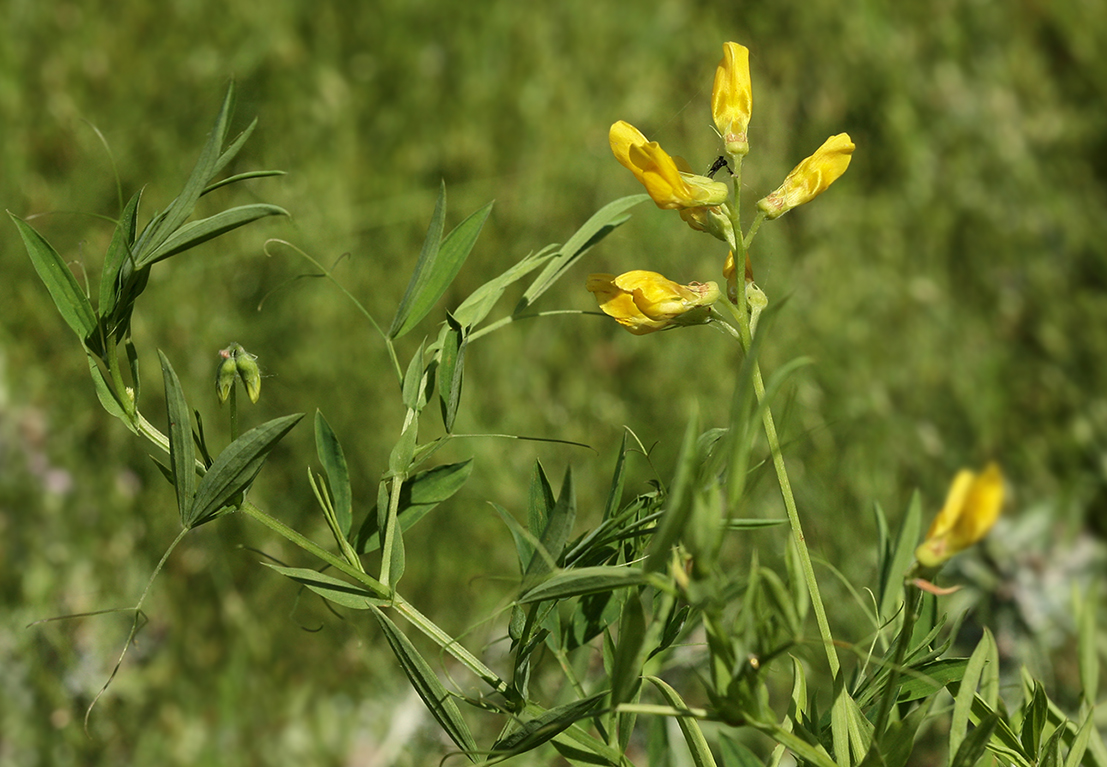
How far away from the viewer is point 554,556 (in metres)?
0.63

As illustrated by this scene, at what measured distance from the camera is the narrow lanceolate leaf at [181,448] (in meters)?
0.61

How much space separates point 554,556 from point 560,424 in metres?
1.33

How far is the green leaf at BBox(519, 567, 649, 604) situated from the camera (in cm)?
54

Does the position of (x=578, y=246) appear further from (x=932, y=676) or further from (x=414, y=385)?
(x=932, y=676)

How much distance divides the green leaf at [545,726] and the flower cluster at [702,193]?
239 mm

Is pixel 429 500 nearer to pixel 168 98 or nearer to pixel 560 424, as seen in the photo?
pixel 560 424

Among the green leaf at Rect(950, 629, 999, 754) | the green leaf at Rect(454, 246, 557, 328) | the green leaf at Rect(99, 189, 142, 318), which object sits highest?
the green leaf at Rect(99, 189, 142, 318)

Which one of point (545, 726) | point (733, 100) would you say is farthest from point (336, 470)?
point (733, 100)

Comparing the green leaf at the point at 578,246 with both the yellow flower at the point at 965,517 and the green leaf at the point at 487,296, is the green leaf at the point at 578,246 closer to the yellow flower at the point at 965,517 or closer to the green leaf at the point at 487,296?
the green leaf at the point at 487,296

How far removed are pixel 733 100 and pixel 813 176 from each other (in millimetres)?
75

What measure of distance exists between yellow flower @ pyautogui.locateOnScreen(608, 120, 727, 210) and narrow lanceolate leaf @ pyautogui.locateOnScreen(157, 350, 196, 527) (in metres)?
0.30

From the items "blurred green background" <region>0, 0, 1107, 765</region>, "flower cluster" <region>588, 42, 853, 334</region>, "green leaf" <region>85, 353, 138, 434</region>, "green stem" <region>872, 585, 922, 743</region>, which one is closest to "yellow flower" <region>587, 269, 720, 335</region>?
"flower cluster" <region>588, 42, 853, 334</region>

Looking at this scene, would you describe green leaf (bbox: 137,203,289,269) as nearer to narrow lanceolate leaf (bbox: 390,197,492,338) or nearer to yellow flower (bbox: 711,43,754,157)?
narrow lanceolate leaf (bbox: 390,197,492,338)

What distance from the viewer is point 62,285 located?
65 centimetres
